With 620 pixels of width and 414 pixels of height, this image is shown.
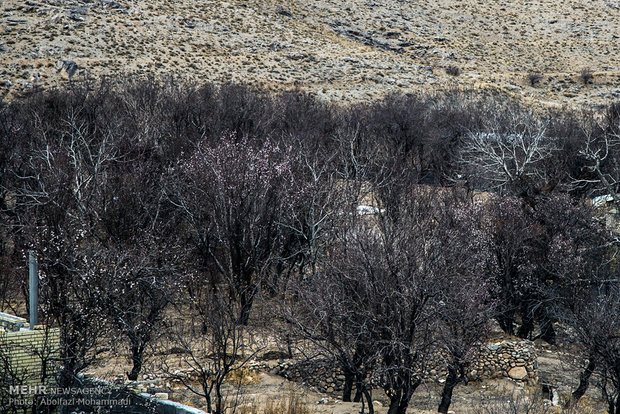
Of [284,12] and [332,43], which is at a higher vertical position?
[284,12]

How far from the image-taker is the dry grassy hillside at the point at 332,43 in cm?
4556

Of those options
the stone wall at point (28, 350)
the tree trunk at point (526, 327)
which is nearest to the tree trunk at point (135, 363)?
the stone wall at point (28, 350)

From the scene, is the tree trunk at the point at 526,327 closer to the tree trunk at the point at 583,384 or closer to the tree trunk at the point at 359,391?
the tree trunk at the point at 583,384

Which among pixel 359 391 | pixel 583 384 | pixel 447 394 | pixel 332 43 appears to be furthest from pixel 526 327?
pixel 332 43

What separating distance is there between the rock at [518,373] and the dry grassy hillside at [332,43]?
32.7 m

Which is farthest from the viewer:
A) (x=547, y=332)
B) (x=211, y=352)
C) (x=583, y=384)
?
(x=547, y=332)

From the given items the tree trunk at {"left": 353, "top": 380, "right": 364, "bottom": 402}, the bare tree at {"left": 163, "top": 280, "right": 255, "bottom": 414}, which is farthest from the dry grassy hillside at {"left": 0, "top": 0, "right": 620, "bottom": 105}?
the tree trunk at {"left": 353, "top": 380, "right": 364, "bottom": 402}

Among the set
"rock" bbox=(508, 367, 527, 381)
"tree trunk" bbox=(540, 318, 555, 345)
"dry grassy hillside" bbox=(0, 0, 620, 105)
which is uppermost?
"dry grassy hillside" bbox=(0, 0, 620, 105)

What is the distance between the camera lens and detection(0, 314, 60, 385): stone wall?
33.2 feet

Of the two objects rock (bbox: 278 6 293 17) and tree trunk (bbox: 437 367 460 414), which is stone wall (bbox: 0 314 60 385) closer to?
tree trunk (bbox: 437 367 460 414)

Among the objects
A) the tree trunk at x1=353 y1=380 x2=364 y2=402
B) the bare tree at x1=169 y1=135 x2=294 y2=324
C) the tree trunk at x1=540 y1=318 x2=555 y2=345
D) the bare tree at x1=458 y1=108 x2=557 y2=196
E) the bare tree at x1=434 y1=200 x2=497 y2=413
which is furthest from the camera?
the bare tree at x1=458 y1=108 x2=557 y2=196

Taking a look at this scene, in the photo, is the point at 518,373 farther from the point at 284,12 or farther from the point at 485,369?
the point at 284,12

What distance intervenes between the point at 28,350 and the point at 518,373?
37.2 feet

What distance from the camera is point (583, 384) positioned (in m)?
14.8
